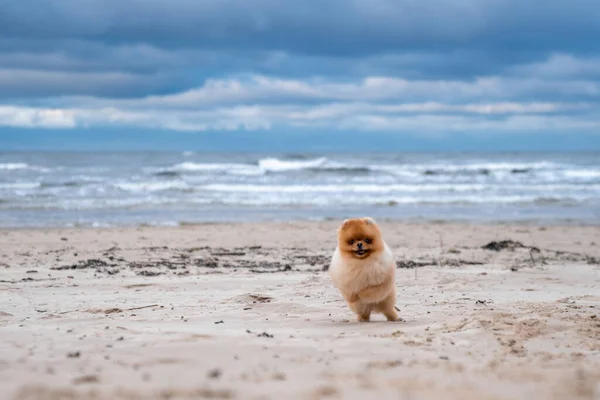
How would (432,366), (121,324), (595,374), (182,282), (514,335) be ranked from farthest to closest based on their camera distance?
(182,282) → (121,324) → (514,335) → (432,366) → (595,374)

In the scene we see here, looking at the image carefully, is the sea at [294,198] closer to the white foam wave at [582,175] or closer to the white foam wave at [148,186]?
the white foam wave at [148,186]

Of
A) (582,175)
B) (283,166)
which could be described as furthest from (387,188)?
(283,166)

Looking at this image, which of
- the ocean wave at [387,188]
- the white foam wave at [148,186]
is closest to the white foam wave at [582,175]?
the ocean wave at [387,188]

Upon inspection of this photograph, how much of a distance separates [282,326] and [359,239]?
1.01 m

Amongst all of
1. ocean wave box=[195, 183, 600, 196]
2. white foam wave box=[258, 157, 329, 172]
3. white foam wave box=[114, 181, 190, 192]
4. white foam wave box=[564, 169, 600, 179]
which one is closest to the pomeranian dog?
ocean wave box=[195, 183, 600, 196]

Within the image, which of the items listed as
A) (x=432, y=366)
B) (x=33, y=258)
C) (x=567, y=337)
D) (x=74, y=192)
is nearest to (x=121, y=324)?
(x=432, y=366)

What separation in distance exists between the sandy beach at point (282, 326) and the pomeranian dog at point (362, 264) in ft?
0.95

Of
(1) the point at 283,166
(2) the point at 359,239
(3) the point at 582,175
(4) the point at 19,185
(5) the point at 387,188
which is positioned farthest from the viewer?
(1) the point at 283,166

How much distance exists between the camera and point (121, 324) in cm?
581

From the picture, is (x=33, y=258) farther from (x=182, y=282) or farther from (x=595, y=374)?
(x=595, y=374)

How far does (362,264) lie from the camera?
596 centimetres

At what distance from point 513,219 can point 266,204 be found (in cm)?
880

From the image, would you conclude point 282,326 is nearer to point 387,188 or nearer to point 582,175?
point 387,188

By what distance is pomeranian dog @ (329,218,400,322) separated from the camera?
592 centimetres
